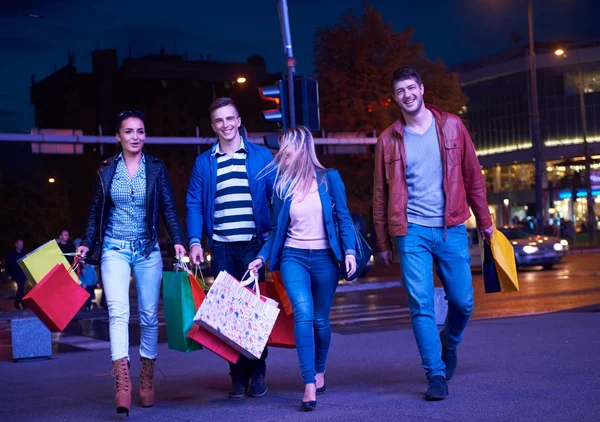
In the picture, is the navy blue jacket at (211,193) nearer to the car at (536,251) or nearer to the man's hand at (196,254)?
the man's hand at (196,254)

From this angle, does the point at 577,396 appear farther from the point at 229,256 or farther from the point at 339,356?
the point at 339,356

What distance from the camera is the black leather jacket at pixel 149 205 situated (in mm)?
7012

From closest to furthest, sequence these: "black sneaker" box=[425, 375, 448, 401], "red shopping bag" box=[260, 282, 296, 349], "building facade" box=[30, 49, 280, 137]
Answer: "black sneaker" box=[425, 375, 448, 401] → "red shopping bag" box=[260, 282, 296, 349] → "building facade" box=[30, 49, 280, 137]

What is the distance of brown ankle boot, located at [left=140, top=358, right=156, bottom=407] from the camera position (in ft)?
22.8

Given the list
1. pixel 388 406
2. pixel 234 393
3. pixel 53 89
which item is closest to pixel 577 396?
pixel 388 406

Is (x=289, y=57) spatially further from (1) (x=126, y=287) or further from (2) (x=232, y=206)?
(1) (x=126, y=287)

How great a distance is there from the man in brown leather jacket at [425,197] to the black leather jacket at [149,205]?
5.10 ft

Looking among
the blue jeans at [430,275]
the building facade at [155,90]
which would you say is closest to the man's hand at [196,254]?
the blue jeans at [430,275]

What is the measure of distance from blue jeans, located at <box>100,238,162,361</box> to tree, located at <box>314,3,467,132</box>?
35.3 metres

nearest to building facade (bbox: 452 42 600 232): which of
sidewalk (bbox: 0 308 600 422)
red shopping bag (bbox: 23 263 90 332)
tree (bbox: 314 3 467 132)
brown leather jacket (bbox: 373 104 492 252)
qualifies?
tree (bbox: 314 3 467 132)

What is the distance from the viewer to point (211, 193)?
24.0ft

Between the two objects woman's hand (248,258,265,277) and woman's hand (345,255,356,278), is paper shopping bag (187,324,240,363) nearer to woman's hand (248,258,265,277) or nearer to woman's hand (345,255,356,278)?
woman's hand (248,258,265,277)

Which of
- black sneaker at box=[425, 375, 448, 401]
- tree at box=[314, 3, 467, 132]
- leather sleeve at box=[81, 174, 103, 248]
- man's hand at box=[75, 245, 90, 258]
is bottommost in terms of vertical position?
black sneaker at box=[425, 375, 448, 401]

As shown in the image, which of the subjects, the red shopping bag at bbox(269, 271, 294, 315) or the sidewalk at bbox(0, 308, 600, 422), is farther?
the red shopping bag at bbox(269, 271, 294, 315)
